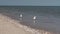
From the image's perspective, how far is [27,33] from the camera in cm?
1291

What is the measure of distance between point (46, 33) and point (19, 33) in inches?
121

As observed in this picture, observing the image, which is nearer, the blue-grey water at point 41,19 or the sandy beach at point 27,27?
the sandy beach at point 27,27

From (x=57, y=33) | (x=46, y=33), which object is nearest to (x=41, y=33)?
(x=46, y=33)

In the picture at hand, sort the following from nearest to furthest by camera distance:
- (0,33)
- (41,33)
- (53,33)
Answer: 1. (0,33)
2. (41,33)
3. (53,33)

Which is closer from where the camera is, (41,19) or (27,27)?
(27,27)

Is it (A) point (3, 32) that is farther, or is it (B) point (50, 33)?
(B) point (50, 33)

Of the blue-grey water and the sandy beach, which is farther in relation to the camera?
the blue-grey water

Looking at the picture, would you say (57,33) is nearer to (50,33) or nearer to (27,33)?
(50,33)

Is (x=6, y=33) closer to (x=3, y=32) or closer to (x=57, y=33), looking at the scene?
(x=3, y=32)

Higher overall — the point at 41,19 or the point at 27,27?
the point at 27,27

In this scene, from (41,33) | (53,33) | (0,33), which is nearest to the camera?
(0,33)

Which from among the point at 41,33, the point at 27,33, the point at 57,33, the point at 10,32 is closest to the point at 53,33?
the point at 57,33

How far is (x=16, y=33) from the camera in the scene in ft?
40.7

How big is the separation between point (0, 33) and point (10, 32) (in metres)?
0.80
